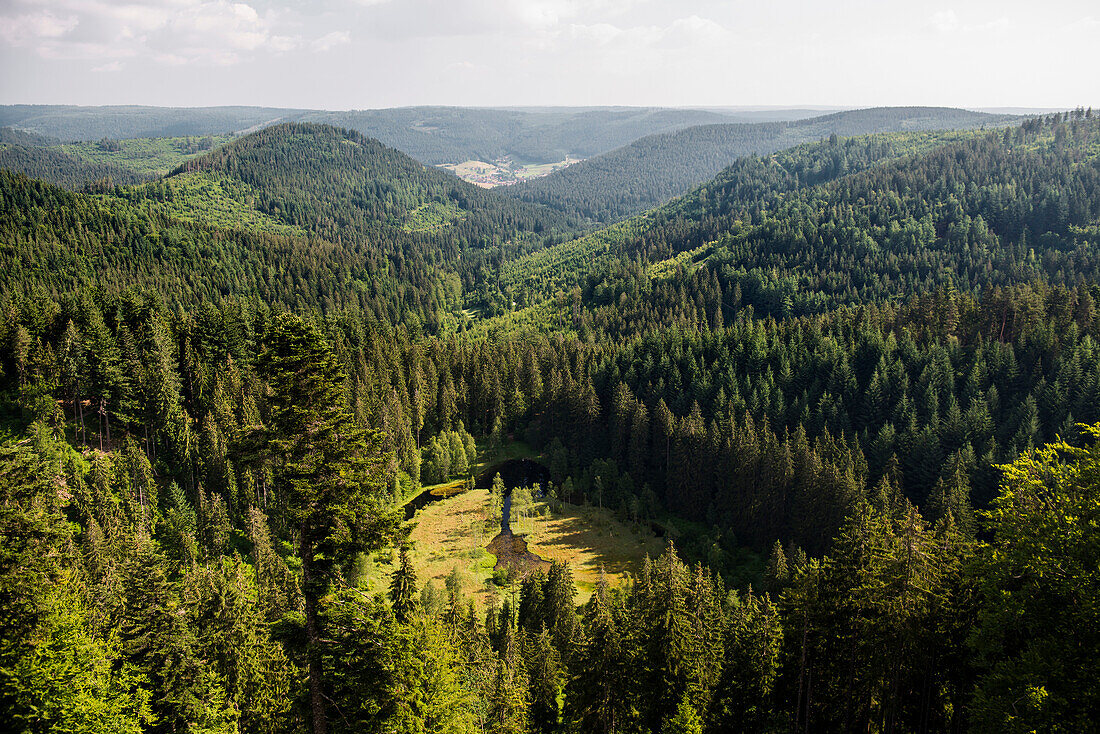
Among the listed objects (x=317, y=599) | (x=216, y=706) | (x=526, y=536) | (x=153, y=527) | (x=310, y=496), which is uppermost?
(x=310, y=496)

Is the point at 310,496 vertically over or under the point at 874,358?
over

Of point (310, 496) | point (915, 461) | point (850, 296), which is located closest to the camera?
point (310, 496)

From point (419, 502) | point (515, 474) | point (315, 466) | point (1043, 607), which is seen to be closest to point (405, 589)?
point (315, 466)

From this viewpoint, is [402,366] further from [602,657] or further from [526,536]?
[602,657]

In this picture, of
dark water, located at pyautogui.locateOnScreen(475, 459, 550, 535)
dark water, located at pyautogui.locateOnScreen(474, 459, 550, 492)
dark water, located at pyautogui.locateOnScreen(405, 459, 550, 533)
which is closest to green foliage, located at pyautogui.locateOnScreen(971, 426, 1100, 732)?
dark water, located at pyautogui.locateOnScreen(405, 459, 550, 533)

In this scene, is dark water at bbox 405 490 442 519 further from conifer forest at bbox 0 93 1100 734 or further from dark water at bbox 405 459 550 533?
conifer forest at bbox 0 93 1100 734

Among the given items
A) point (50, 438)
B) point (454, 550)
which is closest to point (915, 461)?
point (454, 550)

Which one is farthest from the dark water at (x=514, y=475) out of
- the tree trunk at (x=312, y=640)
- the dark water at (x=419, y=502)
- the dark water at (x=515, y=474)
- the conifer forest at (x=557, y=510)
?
the tree trunk at (x=312, y=640)

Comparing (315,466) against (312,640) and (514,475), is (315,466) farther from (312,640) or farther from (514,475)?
(514,475)
